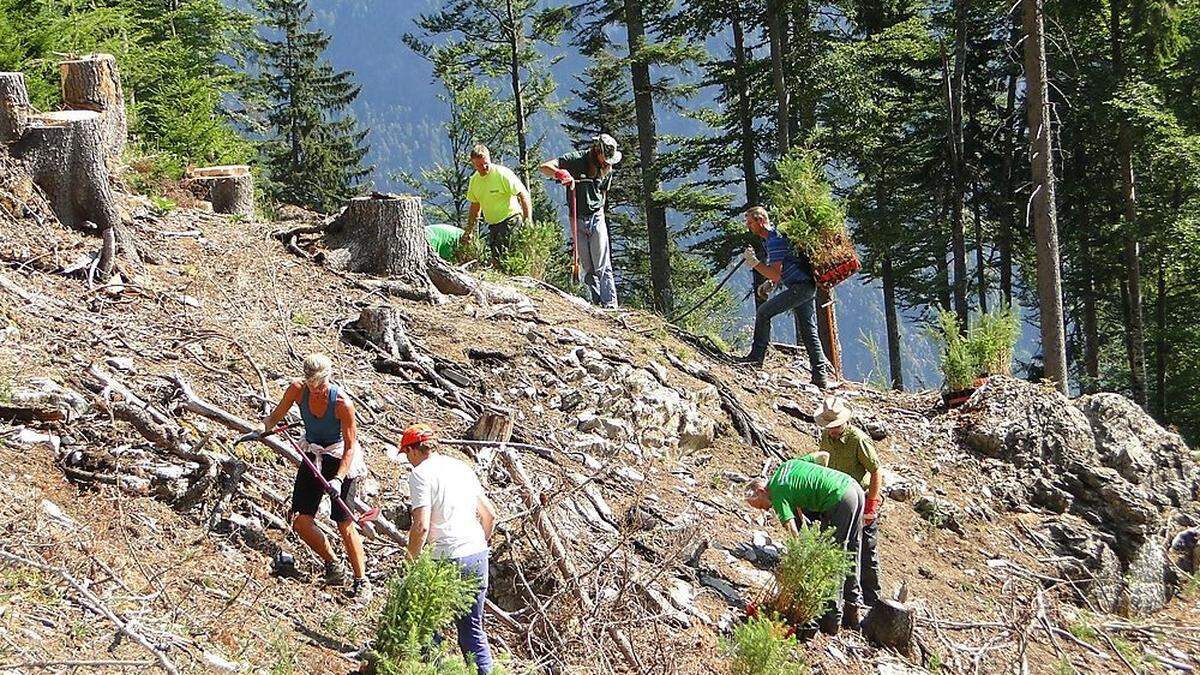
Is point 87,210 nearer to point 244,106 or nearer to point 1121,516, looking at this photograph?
point 1121,516

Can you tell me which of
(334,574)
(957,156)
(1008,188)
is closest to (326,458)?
(334,574)

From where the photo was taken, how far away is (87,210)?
8.21 meters

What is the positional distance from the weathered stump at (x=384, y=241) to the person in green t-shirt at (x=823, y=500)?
397 centimetres

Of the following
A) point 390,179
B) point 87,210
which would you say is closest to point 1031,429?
point 87,210

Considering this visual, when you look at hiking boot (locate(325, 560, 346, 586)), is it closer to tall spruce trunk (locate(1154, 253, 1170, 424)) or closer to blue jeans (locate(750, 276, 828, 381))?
blue jeans (locate(750, 276, 828, 381))

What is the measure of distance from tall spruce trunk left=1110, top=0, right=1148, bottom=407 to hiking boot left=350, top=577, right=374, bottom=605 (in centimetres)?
1809

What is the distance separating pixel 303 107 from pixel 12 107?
2862cm

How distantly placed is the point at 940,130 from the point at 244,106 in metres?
17.4

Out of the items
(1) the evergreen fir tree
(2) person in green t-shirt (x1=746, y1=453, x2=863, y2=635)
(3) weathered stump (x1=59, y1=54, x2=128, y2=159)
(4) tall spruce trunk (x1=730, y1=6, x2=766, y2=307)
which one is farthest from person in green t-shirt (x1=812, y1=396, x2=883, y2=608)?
(1) the evergreen fir tree

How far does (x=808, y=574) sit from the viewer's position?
638cm

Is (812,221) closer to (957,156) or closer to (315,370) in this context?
(315,370)

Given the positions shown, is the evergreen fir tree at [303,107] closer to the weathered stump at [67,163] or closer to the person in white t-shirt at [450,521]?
the weathered stump at [67,163]

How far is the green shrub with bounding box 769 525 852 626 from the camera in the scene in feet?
20.8

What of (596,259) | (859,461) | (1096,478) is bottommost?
(1096,478)
